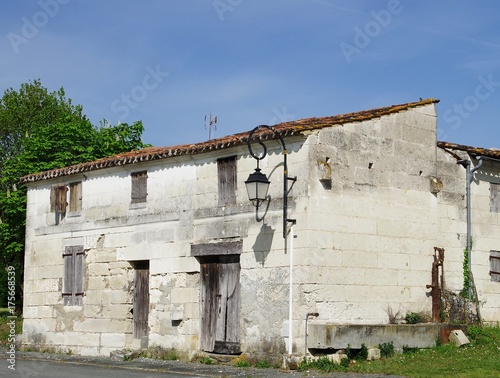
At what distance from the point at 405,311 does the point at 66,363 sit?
792cm

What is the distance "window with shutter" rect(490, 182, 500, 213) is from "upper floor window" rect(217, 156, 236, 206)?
6588 millimetres

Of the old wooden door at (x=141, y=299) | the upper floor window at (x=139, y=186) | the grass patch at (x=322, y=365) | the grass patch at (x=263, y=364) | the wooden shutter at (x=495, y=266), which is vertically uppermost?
the upper floor window at (x=139, y=186)

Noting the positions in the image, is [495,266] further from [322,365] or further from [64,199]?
[64,199]

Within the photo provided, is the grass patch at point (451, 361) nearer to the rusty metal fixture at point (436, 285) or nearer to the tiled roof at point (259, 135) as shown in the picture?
the rusty metal fixture at point (436, 285)

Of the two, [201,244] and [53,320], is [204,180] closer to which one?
[201,244]

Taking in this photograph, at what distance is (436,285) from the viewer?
18438 millimetres

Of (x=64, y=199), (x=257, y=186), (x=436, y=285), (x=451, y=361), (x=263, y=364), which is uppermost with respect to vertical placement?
(x=64, y=199)

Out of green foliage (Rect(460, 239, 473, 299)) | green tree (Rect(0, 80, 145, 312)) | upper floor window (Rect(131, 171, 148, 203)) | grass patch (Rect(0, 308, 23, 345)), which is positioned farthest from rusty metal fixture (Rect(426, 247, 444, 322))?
green tree (Rect(0, 80, 145, 312))

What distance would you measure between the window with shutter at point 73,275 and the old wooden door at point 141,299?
6.66 ft

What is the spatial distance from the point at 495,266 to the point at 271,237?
626 cm

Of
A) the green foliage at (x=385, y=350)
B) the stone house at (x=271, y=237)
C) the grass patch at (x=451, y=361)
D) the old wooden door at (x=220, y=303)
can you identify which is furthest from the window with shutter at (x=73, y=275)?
the grass patch at (x=451, y=361)

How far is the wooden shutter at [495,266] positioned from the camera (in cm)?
1983

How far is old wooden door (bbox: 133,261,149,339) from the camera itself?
66.8 feet

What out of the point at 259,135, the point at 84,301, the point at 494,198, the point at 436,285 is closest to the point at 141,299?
the point at 84,301
